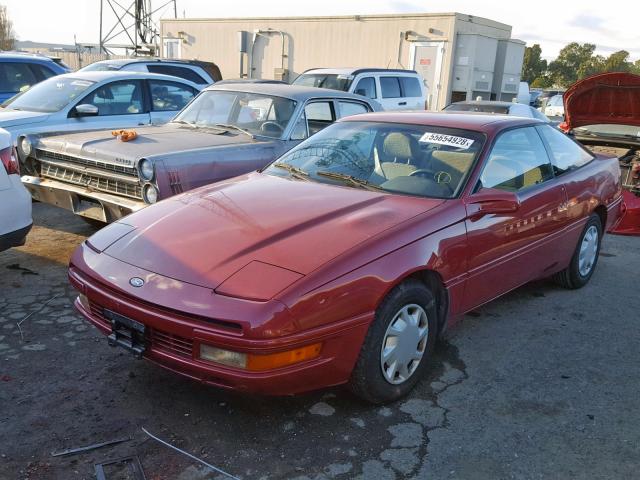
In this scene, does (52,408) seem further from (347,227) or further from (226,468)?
(347,227)

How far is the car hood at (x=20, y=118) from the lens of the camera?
266 inches

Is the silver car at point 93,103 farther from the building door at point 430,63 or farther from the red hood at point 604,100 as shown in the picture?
the building door at point 430,63

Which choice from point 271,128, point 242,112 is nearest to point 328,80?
point 242,112

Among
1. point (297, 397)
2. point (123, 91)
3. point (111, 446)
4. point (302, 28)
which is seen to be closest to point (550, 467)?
point (297, 397)

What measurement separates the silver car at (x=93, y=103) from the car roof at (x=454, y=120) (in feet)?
12.8

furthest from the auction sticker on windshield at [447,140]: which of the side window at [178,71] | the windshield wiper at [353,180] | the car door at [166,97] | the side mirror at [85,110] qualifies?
the side window at [178,71]

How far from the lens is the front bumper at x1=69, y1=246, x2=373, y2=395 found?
2.54m

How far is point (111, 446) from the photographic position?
2727mm

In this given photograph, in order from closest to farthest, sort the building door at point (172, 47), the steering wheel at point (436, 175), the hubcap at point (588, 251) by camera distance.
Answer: the steering wheel at point (436, 175), the hubcap at point (588, 251), the building door at point (172, 47)

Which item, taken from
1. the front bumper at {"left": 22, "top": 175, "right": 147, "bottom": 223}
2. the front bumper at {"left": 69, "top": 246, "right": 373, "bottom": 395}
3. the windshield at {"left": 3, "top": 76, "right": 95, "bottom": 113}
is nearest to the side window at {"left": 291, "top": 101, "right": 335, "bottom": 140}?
the front bumper at {"left": 22, "top": 175, "right": 147, "bottom": 223}

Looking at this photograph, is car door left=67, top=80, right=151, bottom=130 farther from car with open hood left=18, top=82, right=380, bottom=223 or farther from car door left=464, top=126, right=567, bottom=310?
car door left=464, top=126, right=567, bottom=310

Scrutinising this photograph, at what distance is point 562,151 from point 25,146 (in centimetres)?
477

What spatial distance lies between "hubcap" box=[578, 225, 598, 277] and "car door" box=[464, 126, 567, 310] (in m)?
0.59

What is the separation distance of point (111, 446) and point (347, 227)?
4.96 ft
